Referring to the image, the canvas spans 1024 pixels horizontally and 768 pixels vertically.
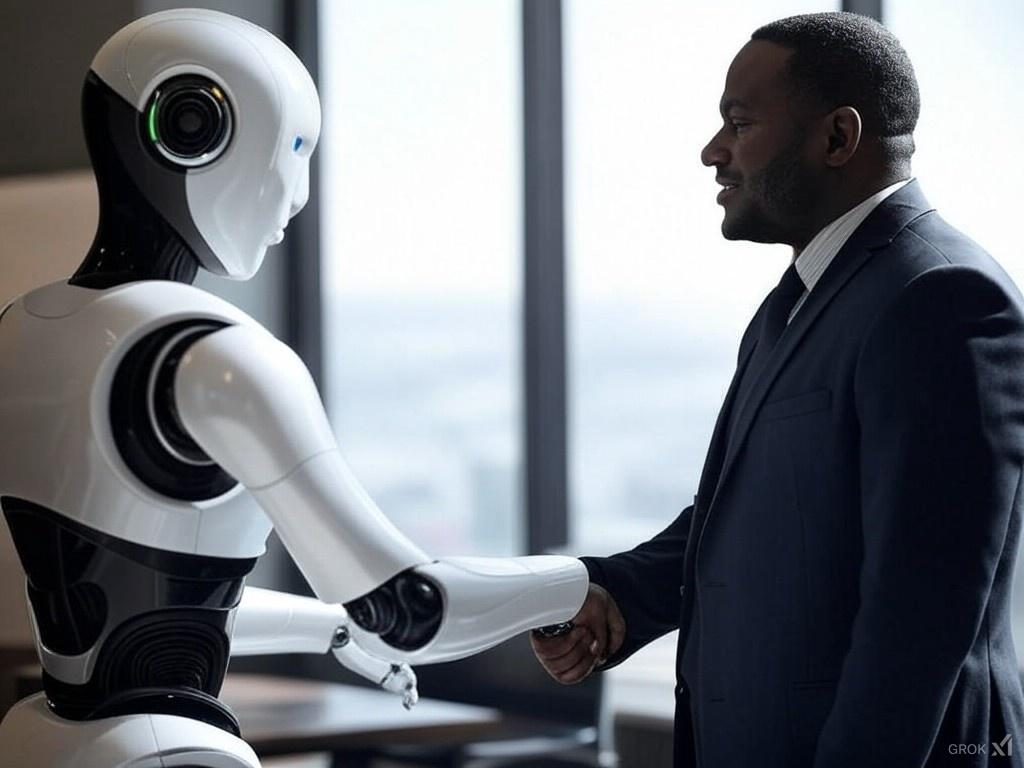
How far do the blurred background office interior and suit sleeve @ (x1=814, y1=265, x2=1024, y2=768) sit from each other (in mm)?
1729

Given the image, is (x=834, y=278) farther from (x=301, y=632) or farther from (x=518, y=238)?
(x=518, y=238)

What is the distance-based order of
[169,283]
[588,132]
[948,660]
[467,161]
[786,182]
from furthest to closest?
[467,161] → [588,132] → [786,182] → [169,283] → [948,660]

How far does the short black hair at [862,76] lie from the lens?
1698mm

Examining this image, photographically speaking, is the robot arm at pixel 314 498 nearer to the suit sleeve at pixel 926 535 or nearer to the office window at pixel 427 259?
the suit sleeve at pixel 926 535

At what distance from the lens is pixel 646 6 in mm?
3820

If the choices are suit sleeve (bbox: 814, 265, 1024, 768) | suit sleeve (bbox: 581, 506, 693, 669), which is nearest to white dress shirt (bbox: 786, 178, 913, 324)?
suit sleeve (bbox: 814, 265, 1024, 768)

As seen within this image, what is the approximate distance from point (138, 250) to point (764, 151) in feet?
2.39

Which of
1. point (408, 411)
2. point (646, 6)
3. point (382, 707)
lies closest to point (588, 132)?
point (646, 6)

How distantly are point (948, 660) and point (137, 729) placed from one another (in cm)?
81

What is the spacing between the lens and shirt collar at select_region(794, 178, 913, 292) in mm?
1697

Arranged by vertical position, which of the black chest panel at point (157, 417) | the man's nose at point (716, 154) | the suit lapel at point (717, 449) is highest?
the man's nose at point (716, 154)

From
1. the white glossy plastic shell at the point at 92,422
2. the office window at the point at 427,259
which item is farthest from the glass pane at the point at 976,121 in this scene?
the white glossy plastic shell at the point at 92,422

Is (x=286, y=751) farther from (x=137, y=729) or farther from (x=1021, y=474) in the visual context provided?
(x=1021, y=474)

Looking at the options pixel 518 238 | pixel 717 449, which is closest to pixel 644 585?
pixel 717 449
